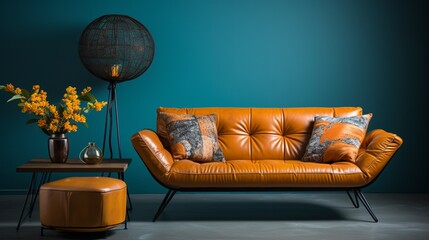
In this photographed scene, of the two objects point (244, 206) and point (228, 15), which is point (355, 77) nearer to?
point (228, 15)

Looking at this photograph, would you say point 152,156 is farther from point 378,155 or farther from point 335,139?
point 378,155

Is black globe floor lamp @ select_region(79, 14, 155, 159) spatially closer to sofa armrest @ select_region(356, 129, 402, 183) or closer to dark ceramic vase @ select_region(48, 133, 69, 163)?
dark ceramic vase @ select_region(48, 133, 69, 163)

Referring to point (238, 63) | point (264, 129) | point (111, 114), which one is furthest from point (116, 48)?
point (264, 129)

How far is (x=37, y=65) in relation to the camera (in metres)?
5.94

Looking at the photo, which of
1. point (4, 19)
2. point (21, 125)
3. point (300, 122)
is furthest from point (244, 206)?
point (4, 19)

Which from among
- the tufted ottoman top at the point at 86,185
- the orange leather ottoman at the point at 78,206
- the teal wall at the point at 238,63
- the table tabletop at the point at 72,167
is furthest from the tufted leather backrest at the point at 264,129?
the orange leather ottoman at the point at 78,206

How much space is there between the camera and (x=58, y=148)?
4777 mm

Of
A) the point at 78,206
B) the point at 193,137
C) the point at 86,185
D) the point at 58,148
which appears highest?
the point at 193,137

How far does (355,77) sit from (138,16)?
1.98 meters

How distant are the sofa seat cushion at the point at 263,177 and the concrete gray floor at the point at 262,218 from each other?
27 centimetres

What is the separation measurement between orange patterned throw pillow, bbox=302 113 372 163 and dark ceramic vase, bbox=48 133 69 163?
5.74ft

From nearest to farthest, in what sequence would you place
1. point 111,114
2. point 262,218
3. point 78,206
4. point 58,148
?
1. point 78,206
2. point 58,148
3. point 262,218
4. point 111,114

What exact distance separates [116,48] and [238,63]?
3.82ft

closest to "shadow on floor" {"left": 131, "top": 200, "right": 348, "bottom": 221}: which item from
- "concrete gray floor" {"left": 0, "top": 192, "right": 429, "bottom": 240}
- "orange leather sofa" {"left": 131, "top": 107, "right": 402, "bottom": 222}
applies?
"concrete gray floor" {"left": 0, "top": 192, "right": 429, "bottom": 240}
